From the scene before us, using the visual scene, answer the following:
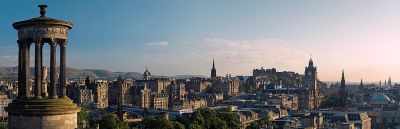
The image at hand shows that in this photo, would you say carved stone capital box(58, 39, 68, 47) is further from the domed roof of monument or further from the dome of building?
the dome of building

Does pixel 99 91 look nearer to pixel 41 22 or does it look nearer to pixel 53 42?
pixel 53 42

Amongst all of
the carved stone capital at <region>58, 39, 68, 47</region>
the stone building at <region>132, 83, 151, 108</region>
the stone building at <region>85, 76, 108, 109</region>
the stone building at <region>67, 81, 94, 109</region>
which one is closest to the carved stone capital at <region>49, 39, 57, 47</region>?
the carved stone capital at <region>58, 39, 68, 47</region>

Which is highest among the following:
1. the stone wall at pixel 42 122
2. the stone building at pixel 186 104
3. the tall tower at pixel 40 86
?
the tall tower at pixel 40 86

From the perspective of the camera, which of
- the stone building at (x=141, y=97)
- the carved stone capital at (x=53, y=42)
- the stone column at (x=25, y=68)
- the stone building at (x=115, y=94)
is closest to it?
the carved stone capital at (x=53, y=42)

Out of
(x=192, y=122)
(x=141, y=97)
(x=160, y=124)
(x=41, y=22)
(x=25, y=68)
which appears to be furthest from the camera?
(x=141, y=97)

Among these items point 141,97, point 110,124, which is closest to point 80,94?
point 141,97

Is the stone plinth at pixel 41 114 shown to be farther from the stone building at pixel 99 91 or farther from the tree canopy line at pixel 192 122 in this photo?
the stone building at pixel 99 91

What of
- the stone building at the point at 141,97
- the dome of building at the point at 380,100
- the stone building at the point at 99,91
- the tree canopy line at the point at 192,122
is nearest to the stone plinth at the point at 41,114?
the tree canopy line at the point at 192,122

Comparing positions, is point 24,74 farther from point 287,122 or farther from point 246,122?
point 246,122
